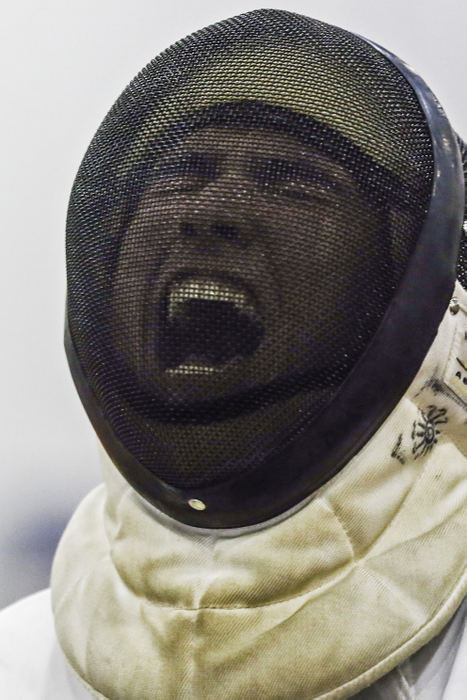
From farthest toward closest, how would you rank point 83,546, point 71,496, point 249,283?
point 71,496 < point 83,546 < point 249,283

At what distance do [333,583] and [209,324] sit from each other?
0.25 m

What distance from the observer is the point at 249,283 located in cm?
63

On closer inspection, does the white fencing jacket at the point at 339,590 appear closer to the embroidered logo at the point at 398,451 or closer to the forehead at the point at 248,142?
the embroidered logo at the point at 398,451

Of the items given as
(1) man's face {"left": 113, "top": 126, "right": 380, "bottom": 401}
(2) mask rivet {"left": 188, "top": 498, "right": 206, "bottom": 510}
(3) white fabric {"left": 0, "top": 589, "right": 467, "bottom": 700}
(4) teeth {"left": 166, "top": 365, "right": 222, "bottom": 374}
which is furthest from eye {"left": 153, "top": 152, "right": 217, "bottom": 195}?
(3) white fabric {"left": 0, "top": 589, "right": 467, "bottom": 700}

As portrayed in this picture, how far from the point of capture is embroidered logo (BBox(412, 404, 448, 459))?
0.69m

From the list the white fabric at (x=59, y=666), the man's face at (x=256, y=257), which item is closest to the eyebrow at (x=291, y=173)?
the man's face at (x=256, y=257)

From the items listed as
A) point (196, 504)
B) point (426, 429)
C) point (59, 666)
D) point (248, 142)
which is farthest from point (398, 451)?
point (59, 666)

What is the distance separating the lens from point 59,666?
0.90m

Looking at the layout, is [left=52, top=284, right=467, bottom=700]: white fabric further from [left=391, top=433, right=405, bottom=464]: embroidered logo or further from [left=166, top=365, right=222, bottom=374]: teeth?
[left=166, top=365, right=222, bottom=374]: teeth

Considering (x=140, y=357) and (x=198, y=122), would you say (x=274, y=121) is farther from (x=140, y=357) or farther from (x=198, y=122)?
(x=140, y=357)

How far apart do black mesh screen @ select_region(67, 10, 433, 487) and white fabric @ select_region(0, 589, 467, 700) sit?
9.5 inches

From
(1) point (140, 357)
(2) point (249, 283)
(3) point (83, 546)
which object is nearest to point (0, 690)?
(3) point (83, 546)

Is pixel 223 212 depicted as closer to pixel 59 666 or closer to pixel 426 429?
pixel 426 429

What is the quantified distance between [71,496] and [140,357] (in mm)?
985
